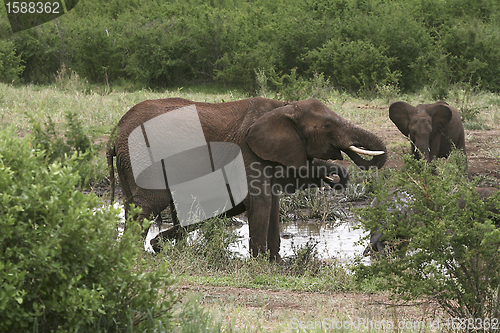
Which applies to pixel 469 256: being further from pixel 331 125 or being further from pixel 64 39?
pixel 64 39

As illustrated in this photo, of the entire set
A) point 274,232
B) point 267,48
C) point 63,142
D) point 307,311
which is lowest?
point 267,48

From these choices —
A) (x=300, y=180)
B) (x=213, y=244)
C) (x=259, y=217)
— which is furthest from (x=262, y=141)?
(x=213, y=244)

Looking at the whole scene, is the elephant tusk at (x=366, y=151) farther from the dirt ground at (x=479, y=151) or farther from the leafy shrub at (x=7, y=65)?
the leafy shrub at (x=7, y=65)

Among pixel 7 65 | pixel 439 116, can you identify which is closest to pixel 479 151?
pixel 439 116

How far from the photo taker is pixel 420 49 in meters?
30.0

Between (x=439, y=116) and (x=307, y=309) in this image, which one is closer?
(x=307, y=309)

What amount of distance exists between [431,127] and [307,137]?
19.3 feet

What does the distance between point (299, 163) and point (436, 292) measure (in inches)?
114

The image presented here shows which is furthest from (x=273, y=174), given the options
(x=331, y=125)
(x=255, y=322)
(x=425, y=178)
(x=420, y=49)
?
(x=420, y=49)

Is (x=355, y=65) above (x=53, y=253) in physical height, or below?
below

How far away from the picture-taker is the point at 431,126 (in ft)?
38.9

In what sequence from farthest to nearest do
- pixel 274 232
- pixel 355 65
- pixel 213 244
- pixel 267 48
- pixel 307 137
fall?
pixel 267 48, pixel 355 65, pixel 274 232, pixel 307 137, pixel 213 244

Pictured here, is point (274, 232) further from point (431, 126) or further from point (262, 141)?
point (431, 126)

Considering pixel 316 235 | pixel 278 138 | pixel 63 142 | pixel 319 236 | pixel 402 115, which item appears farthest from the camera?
pixel 402 115
